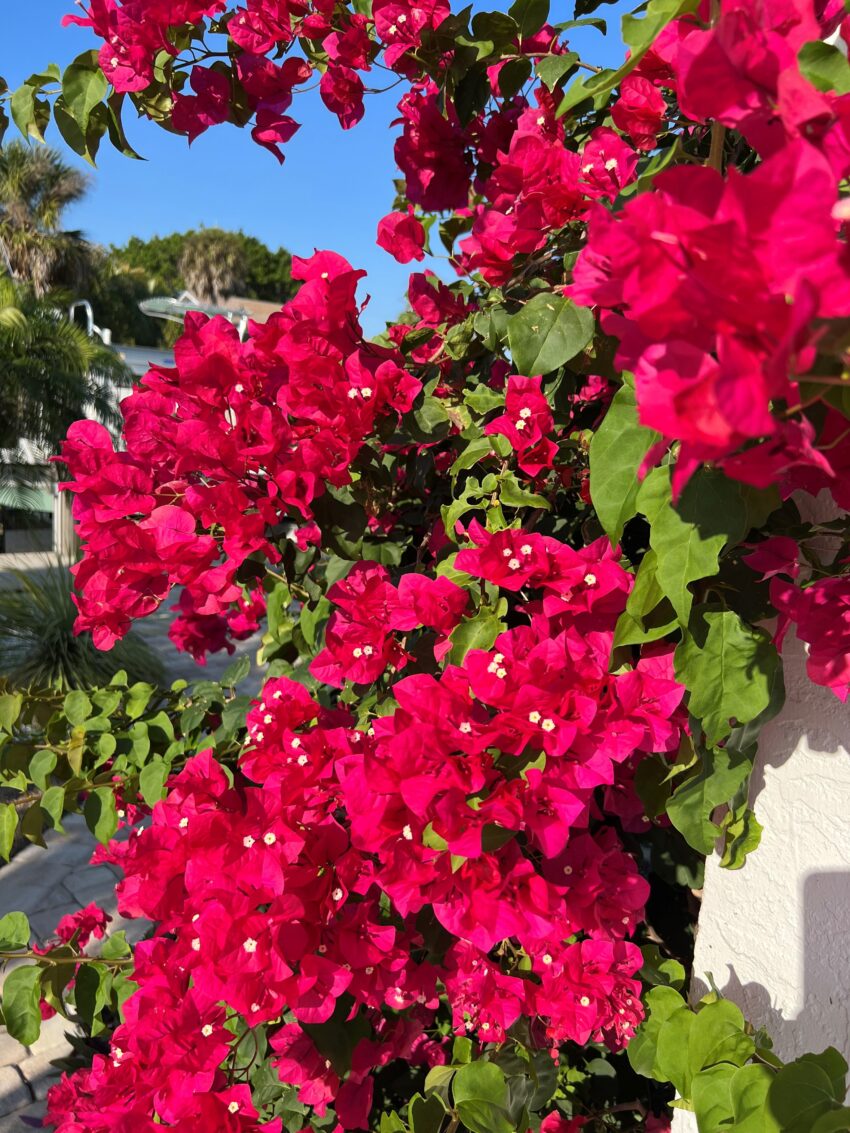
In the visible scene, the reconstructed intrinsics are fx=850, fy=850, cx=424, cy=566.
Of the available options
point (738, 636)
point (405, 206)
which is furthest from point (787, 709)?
point (405, 206)

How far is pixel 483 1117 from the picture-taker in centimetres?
76

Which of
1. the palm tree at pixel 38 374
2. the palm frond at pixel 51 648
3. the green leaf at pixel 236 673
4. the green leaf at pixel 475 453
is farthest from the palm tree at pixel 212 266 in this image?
the green leaf at pixel 475 453

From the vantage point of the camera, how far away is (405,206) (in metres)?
1.69

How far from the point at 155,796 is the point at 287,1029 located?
34 cm

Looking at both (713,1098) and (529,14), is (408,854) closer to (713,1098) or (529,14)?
(713,1098)

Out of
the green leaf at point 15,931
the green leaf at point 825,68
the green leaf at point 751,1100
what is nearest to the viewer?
the green leaf at point 825,68

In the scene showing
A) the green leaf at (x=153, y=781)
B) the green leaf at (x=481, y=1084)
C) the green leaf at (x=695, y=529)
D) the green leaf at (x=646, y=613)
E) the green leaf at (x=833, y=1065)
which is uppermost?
the green leaf at (x=695, y=529)

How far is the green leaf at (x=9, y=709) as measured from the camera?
45.9 inches

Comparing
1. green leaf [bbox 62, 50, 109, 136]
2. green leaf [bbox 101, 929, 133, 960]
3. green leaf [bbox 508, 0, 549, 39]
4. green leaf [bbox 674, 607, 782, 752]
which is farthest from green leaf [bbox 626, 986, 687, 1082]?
green leaf [bbox 62, 50, 109, 136]

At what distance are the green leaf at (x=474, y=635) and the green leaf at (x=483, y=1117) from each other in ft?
1.32

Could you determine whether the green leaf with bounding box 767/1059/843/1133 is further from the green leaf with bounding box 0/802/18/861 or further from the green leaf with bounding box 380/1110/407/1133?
the green leaf with bounding box 0/802/18/861

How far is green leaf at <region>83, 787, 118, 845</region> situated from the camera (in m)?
1.16

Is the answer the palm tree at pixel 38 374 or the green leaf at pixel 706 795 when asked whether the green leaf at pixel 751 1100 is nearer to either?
the green leaf at pixel 706 795

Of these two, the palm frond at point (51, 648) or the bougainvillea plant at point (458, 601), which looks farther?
the palm frond at point (51, 648)
